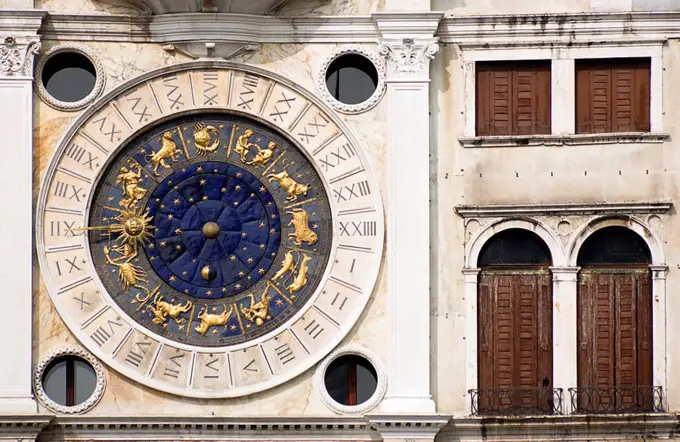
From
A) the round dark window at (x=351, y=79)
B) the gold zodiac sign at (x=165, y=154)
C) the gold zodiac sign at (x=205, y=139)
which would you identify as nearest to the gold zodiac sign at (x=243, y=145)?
the gold zodiac sign at (x=205, y=139)

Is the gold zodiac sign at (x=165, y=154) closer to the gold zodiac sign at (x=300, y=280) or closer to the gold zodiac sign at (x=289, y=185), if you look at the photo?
the gold zodiac sign at (x=289, y=185)

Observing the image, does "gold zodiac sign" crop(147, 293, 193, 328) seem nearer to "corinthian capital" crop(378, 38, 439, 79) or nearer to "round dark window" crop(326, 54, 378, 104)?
"round dark window" crop(326, 54, 378, 104)

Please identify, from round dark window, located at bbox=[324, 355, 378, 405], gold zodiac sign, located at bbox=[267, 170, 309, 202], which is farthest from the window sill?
round dark window, located at bbox=[324, 355, 378, 405]

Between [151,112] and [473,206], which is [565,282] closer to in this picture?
[473,206]

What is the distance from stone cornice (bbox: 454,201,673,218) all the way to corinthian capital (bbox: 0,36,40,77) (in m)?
5.37

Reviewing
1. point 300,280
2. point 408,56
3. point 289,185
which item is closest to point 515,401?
point 300,280

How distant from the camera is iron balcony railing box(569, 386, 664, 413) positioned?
98.8ft

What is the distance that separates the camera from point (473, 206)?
1191 inches

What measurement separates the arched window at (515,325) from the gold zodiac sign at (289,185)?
2.28m

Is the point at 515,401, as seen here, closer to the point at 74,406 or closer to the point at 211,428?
the point at 211,428

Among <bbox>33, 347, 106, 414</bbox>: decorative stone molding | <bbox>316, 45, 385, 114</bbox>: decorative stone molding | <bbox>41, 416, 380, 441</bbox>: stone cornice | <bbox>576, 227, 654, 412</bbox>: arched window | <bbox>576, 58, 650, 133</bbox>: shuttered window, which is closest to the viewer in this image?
<bbox>41, 416, 380, 441</bbox>: stone cornice

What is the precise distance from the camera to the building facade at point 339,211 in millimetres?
30141

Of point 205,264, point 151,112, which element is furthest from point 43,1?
point 205,264

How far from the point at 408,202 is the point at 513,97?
1.82 metres
